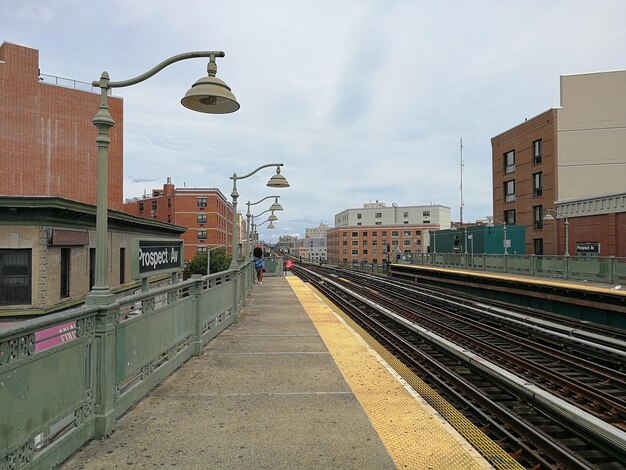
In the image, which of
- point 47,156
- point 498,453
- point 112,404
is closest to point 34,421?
point 112,404

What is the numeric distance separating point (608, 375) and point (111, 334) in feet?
32.1

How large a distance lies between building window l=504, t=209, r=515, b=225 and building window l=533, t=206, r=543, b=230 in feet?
11.9

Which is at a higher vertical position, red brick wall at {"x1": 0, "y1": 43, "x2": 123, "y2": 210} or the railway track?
red brick wall at {"x1": 0, "y1": 43, "x2": 123, "y2": 210}

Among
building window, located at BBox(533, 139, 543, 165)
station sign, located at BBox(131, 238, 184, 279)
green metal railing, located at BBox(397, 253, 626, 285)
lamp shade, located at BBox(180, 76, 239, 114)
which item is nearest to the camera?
lamp shade, located at BBox(180, 76, 239, 114)

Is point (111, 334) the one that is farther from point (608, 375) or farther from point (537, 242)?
point (537, 242)

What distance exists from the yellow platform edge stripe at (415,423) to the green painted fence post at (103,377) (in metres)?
3.08

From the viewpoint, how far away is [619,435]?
16.9 feet

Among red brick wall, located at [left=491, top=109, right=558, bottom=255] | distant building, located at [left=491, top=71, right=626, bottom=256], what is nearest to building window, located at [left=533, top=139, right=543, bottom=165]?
distant building, located at [left=491, top=71, right=626, bottom=256]

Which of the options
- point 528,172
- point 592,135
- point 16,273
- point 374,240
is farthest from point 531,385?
point 374,240

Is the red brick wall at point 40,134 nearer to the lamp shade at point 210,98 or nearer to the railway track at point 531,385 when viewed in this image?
the railway track at point 531,385

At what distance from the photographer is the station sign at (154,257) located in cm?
634

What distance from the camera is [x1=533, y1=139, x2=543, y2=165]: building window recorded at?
4128 cm

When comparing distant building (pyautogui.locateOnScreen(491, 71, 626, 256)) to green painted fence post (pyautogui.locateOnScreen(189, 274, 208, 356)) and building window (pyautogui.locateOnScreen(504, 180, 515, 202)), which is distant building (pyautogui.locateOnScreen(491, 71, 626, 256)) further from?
green painted fence post (pyautogui.locateOnScreen(189, 274, 208, 356))

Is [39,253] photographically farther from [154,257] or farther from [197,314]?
[154,257]
